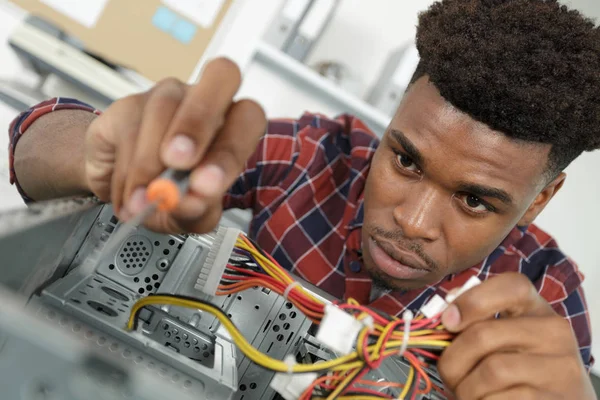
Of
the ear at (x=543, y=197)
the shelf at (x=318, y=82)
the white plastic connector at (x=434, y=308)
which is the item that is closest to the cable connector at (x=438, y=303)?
the white plastic connector at (x=434, y=308)

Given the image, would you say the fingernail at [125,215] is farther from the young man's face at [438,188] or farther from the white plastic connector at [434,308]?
the young man's face at [438,188]

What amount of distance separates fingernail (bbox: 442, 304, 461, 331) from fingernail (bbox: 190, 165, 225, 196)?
249 mm

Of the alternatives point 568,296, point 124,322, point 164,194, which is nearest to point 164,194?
point 164,194

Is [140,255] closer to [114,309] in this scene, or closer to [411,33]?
[114,309]

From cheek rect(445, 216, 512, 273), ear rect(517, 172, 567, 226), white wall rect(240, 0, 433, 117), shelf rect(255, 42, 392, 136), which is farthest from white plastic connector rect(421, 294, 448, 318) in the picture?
white wall rect(240, 0, 433, 117)

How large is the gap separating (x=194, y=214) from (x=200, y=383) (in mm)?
142

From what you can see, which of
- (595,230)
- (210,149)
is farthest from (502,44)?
(595,230)

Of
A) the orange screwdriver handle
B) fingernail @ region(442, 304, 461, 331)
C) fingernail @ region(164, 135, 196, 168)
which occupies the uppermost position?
fingernail @ region(164, 135, 196, 168)

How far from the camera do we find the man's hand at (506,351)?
48cm

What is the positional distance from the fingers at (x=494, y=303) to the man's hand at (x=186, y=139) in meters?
0.25

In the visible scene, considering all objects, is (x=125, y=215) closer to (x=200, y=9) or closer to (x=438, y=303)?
(x=438, y=303)

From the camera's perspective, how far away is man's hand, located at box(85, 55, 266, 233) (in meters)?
0.40

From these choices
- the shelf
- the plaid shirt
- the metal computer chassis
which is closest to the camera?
the metal computer chassis

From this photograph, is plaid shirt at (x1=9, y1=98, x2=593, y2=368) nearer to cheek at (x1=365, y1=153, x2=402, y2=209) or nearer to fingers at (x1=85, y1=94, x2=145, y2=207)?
cheek at (x1=365, y1=153, x2=402, y2=209)
